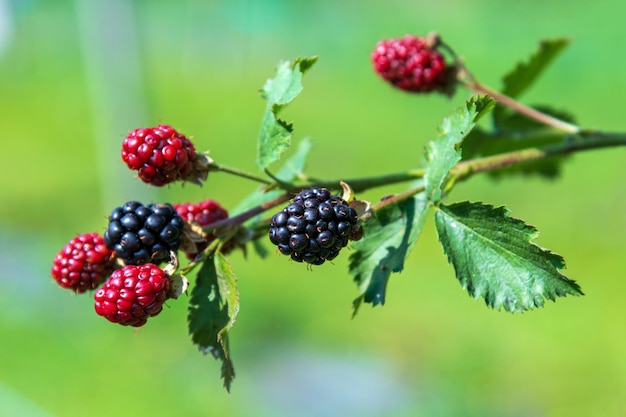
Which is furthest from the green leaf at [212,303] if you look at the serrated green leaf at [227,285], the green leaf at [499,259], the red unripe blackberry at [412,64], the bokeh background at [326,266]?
the bokeh background at [326,266]

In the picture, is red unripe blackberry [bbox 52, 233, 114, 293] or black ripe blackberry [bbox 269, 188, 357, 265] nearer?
black ripe blackberry [bbox 269, 188, 357, 265]

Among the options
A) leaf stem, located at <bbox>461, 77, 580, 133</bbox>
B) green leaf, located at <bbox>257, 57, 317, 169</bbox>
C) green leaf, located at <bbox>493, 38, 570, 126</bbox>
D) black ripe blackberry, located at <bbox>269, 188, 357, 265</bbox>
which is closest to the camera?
black ripe blackberry, located at <bbox>269, 188, 357, 265</bbox>

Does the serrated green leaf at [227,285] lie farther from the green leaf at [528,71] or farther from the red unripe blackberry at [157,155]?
the green leaf at [528,71]

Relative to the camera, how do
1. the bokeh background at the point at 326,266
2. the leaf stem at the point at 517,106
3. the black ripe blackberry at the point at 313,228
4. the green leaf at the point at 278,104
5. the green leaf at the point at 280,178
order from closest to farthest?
the black ripe blackberry at the point at 313,228 → the green leaf at the point at 278,104 → the green leaf at the point at 280,178 → the leaf stem at the point at 517,106 → the bokeh background at the point at 326,266

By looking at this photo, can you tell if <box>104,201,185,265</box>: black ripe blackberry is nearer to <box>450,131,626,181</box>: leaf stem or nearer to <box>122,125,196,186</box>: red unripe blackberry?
<box>122,125,196,186</box>: red unripe blackberry

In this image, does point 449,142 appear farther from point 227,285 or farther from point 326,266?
point 326,266

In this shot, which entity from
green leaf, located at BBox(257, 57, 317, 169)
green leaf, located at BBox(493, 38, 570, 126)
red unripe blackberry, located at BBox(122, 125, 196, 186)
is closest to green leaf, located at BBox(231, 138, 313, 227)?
green leaf, located at BBox(257, 57, 317, 169)
